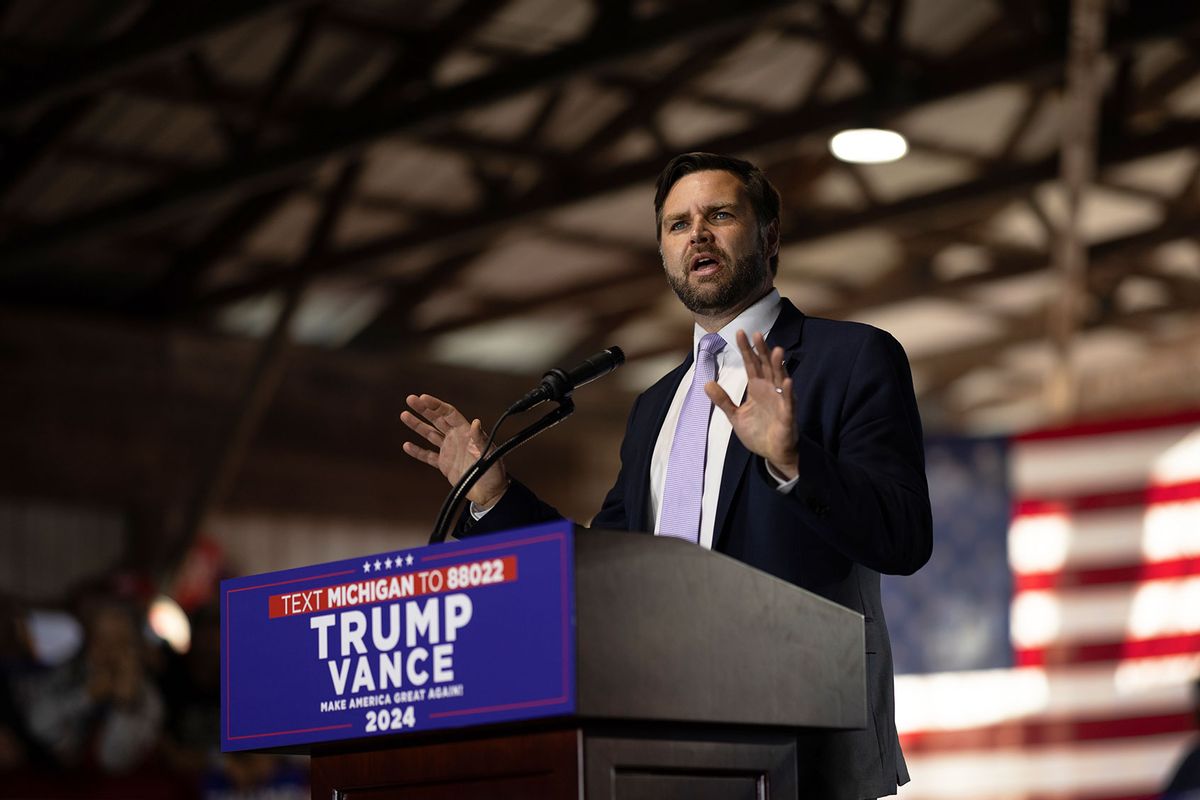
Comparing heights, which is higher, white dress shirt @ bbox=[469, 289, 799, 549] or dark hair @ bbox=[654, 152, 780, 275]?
dark hair @ bbox=[654, 152, 780, 275]

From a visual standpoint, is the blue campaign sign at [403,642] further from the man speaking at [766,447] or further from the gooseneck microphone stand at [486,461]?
the man speaking at [766,447]

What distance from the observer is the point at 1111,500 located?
254 inches

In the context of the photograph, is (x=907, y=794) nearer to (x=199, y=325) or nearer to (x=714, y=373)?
(x=714, y=373)

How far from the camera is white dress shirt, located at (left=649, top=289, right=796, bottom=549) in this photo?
2125mm

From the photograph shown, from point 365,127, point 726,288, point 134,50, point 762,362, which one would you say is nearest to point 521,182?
point 365,127

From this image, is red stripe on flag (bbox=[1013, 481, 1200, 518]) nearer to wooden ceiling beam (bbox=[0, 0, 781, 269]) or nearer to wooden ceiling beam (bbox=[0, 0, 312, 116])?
wooden ceiling beam (bbox=[0, 0, 781, 269])

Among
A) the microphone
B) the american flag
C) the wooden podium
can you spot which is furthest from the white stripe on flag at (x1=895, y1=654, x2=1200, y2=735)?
the wooden podium

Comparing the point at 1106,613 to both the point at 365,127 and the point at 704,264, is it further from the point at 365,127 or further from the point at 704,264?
the point at 704,264

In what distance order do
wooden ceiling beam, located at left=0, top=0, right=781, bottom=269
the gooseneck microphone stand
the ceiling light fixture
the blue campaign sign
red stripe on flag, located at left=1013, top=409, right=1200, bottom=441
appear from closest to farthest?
the blue campaign sign → the gooseneck microphone stand → red stripe on flag, located at left=1013, top=409, right=1200, bottom=441 → wooden ceiling beam, located at left=0, top=0, right=781, bottom=269 → the ceiling light fixture

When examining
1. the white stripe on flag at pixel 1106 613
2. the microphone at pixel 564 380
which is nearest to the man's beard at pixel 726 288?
the microphone at pixel 564 380

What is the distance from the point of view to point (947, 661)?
21.4 ft

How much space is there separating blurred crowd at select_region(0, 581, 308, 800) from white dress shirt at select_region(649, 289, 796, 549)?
253 inches

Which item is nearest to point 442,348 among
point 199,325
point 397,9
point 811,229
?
point 199,325

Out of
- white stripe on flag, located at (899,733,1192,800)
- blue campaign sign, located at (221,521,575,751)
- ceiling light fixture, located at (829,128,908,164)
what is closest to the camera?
blue campaign sign, located at (221,521,575,751)
